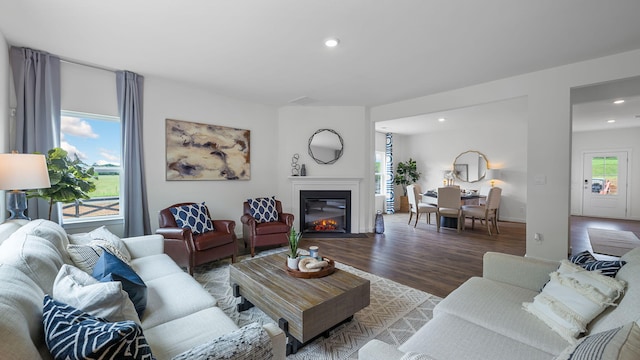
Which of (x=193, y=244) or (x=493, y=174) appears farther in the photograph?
(x=493, y=174)

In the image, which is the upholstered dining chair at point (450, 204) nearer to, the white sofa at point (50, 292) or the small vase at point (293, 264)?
the small vase at point (293, 264)

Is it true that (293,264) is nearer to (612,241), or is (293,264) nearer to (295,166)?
(295,166)

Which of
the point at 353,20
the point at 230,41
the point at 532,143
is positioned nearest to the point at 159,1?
the point at 230,41

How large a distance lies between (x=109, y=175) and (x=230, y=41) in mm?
2534

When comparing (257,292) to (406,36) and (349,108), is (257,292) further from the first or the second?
(349,108)

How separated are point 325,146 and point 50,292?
14.8 feet

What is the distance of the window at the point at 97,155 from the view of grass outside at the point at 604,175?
11.2 meters

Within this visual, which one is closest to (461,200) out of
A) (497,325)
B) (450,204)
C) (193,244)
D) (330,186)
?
(450,204)

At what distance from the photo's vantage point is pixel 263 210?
439 cm

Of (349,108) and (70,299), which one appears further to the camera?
(349,108)

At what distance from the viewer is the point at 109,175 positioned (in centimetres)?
365

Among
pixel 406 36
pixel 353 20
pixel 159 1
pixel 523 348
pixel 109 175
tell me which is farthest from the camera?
pixel 109 175

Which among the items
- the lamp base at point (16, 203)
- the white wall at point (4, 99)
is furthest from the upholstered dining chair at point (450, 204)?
the white wall at point (4, 99)

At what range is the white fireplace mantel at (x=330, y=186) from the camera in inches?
210
